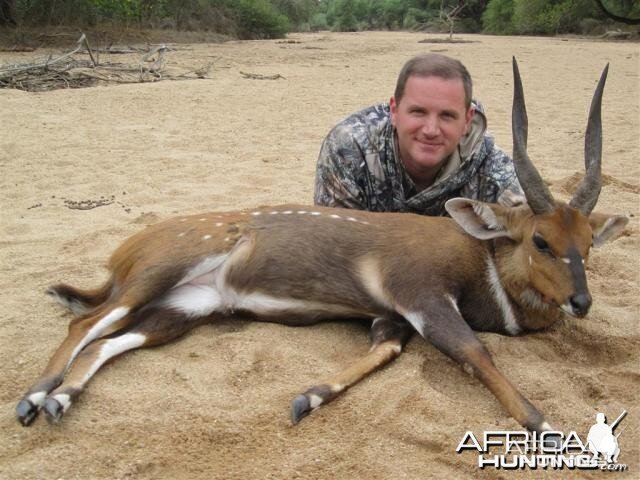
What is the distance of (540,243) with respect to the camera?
373cm

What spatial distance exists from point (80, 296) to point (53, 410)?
1.17 m

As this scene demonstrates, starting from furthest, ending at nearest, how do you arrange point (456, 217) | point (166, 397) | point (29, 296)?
point (29, 296) → point (456, 217) → point (166, 397)

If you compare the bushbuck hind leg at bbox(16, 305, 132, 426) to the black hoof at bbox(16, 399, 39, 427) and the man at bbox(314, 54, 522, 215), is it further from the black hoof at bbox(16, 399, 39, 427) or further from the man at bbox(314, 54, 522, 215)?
the man at bbox(314, 54, 522, 215)

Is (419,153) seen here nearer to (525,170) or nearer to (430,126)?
(430,126)

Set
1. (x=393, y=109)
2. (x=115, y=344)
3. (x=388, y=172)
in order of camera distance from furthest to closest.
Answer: (x=388, y=172)
(x=393, y=109)
(x=115, y=344)

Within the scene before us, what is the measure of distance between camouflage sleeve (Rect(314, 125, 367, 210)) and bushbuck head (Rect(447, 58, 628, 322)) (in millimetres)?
→ 1261

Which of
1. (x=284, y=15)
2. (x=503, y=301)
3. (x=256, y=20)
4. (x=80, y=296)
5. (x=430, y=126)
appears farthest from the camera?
(x=284, y=15)

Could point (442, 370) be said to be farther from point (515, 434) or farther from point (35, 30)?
point (35, 30)

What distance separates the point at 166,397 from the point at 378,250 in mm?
1488

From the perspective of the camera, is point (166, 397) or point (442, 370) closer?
point (166, 397)

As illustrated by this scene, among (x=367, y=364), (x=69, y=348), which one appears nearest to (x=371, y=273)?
(x=367, y=364)

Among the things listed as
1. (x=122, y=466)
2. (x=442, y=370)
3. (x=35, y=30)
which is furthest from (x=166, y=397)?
(x=35, y=30)

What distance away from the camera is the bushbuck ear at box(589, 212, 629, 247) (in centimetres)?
391

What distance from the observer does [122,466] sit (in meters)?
2.88
